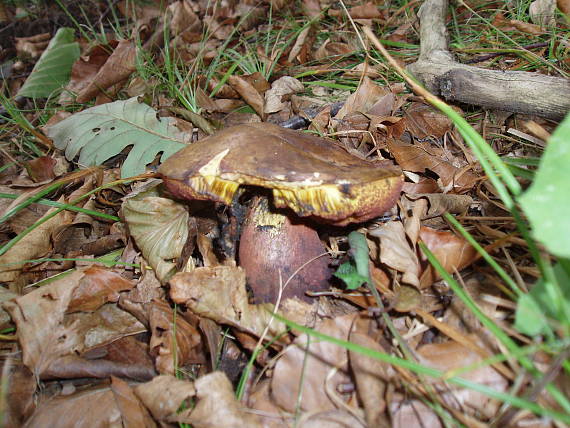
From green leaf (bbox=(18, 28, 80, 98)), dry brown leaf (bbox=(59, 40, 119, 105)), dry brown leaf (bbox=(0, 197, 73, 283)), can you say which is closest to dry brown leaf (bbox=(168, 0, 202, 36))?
dry brown leaf (bbox=(59, 40, 119, 105))

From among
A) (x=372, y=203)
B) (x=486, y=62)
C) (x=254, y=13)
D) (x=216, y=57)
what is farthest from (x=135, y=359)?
(x=254, y=13)

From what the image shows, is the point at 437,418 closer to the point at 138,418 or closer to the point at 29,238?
the point at 138,418

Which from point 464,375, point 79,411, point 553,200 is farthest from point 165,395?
point 553,200

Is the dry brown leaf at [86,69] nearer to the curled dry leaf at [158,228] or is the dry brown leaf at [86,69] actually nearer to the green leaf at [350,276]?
the curled dry leaf at [158,228]

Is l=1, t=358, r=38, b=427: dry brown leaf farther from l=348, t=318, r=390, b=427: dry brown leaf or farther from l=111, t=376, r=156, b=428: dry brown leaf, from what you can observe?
l=348, t=318, r=390, b=427: dry brown leaf

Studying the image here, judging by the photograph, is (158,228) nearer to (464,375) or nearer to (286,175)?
(286,175)

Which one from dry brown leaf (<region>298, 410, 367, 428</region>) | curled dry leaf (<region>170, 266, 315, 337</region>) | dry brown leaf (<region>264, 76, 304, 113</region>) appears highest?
dry brown leaf (<region>264, 76, 304, 113</region>)
